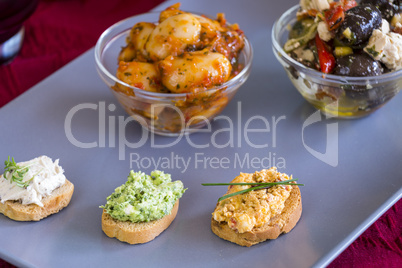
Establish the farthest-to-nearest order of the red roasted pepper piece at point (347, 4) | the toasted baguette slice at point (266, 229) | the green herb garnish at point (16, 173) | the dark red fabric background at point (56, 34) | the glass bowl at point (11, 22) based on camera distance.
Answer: the dark red fabric background at point (56, 34) < the glass bowl at point (11, 22) < the red roasted pepper piece at point (347, 4) < the green herb garnish at point (16, 173) < the toasted baguette slice at point (266, 229)

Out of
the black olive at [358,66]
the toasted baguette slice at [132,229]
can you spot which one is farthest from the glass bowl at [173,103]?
the toasted baguette slice at [132,229]

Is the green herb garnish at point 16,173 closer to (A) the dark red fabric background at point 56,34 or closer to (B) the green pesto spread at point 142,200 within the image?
(B) the green pesto spread at point 142,200

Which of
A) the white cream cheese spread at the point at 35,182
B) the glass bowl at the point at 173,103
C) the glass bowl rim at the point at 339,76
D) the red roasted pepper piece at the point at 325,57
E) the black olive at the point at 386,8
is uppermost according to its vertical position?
the black olive at the point at 386,8

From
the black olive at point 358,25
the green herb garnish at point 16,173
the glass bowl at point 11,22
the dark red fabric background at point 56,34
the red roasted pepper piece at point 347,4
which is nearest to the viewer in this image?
the green herb garnish at point 16,173

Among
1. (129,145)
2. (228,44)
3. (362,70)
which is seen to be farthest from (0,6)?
(362,70)

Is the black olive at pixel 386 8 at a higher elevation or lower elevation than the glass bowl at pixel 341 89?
higher

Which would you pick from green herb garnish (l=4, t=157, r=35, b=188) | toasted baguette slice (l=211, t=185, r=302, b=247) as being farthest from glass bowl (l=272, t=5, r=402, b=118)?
green herb garnish (l=4, t=157, r=35, b=188)

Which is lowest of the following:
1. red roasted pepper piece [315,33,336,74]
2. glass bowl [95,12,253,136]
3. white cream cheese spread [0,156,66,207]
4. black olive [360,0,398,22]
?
white cream cheese spread [0,156,66,207]

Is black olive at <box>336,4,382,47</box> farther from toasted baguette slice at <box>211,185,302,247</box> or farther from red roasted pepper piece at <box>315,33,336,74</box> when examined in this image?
toasted baguette slice at <box>211,185,302,247</box>

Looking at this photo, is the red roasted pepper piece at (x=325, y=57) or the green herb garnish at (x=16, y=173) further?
the red roasted pepper piece at (x=325, y=57)
